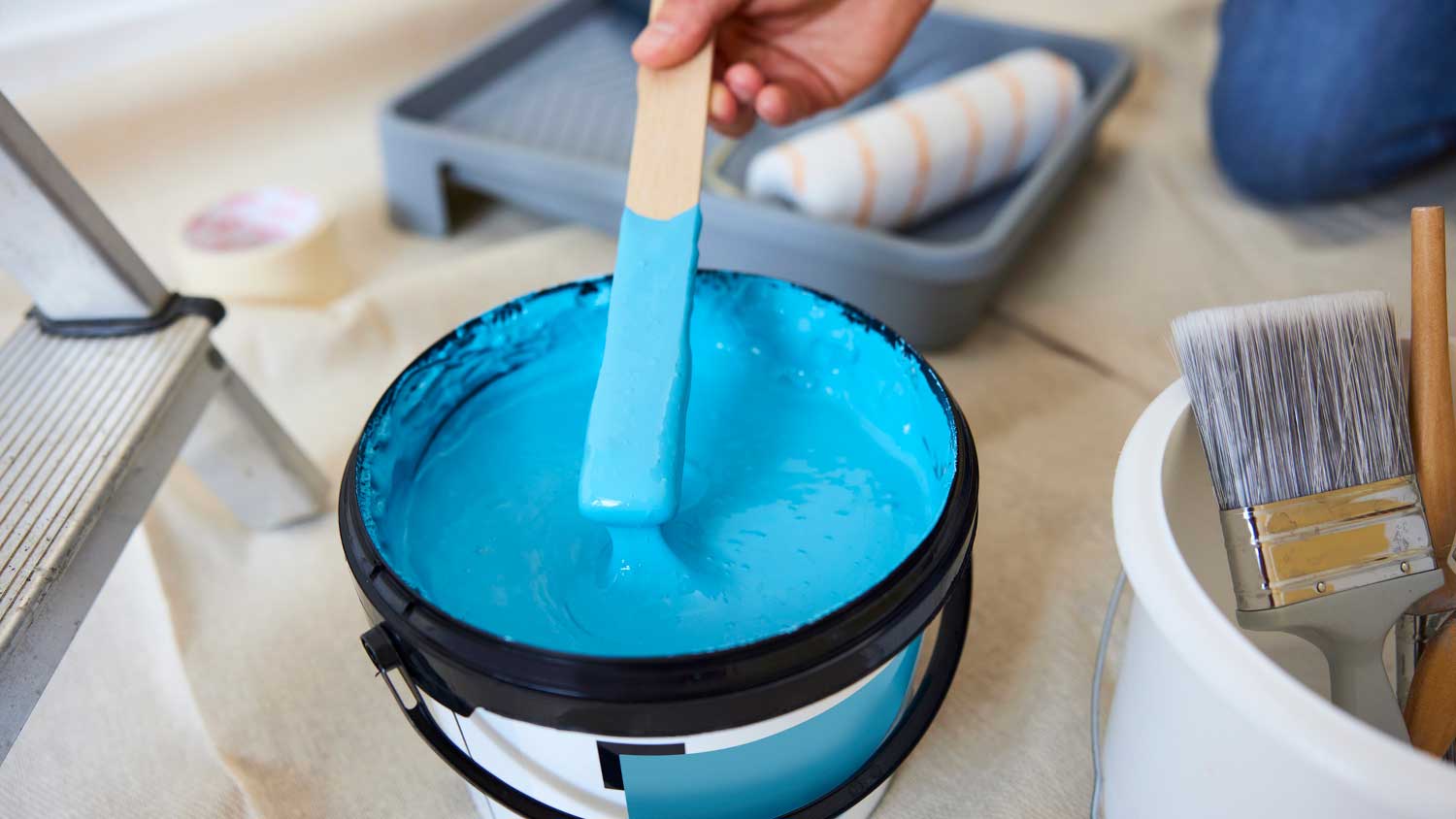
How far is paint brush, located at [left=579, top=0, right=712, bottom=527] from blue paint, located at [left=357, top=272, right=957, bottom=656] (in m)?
0.04

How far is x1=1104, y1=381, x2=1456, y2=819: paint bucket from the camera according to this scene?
40 centimetres

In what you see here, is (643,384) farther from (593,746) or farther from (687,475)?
(593,746)

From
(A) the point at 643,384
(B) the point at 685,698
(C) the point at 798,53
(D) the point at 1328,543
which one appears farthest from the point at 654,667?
(C) the point at 798,53

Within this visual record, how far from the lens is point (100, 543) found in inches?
24.3

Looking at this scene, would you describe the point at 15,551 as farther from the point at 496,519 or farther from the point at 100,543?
the point at 496,519

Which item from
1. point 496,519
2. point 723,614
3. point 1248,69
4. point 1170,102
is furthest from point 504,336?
point 1170,102

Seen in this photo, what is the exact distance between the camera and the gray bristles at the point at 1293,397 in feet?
1.70

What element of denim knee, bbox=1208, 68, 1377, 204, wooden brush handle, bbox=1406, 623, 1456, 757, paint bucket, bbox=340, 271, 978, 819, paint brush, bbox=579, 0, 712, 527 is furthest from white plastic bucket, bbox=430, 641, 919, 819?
denim knee, bbox=1208, 68, 1377, 204

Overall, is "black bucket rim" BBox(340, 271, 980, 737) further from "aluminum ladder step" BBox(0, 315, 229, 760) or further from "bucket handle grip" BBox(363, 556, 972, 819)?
"aluminum ladder step" BBox(0, 315, 229, 760)

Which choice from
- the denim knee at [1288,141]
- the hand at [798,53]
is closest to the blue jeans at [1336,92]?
the denim knee at [1288,141]

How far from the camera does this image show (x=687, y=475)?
68 cm

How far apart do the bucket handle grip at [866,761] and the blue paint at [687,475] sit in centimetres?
4

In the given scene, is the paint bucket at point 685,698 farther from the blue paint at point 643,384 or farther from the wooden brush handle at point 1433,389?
the wooden brush handle at point 1433,389

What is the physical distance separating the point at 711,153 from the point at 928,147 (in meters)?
0.26
